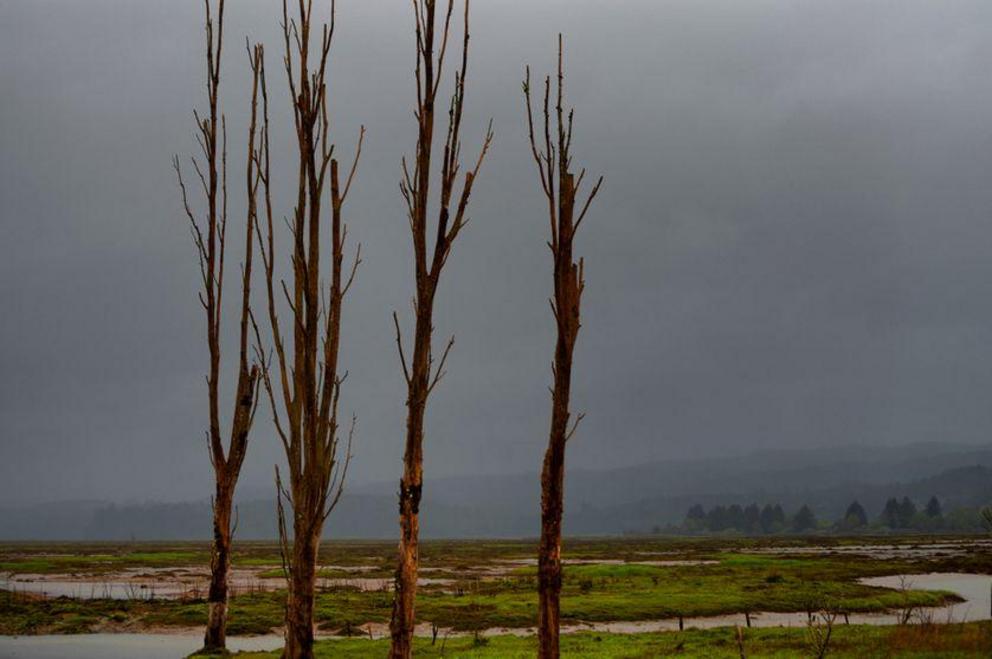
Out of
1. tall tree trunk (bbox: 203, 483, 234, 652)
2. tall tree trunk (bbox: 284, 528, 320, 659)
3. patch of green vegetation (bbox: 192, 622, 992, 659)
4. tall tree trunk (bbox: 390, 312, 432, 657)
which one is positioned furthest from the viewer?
tall tree trunk (bbox: 203, 483, 234, 652)

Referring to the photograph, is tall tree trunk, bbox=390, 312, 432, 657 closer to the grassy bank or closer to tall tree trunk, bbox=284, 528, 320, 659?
tall tree trunk, bbox=284, 528, 320, 659

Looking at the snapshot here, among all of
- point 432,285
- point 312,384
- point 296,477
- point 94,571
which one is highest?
point 432,285

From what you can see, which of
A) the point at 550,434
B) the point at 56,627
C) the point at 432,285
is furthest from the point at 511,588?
the point at 432,285

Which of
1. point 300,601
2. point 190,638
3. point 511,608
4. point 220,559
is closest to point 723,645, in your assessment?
point 220,559

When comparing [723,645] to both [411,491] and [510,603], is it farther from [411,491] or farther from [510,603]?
[411,491]

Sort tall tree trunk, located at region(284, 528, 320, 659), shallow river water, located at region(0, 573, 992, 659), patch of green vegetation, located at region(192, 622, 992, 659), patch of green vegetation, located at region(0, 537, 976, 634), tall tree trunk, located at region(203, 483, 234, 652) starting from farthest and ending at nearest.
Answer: patch of green vegetation, located at region(0, 537, 976, 634)
shallow river water, located at region(0, 573, 992, 659)
tall tree trunk, located at region(203, 483, 234, 652)
patch of green vegetation, located at region(192, 622, 992, 659)
tall tree trunk, located at region(284, 528, 320, 659)

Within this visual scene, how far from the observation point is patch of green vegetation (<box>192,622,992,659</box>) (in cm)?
2398

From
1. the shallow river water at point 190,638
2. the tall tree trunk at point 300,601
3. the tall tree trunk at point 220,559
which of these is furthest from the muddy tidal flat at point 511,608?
the tall tree trunk at point 300,601

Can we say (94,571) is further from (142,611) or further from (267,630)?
(267,630)

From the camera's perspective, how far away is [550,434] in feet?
50.0

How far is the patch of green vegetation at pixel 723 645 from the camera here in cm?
2398

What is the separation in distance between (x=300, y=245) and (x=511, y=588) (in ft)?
164

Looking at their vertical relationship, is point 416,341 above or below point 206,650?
above

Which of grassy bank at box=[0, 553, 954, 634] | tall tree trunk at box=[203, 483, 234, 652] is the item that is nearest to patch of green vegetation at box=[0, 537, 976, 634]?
grassy bank at box=[0, 553, 954, 634]
